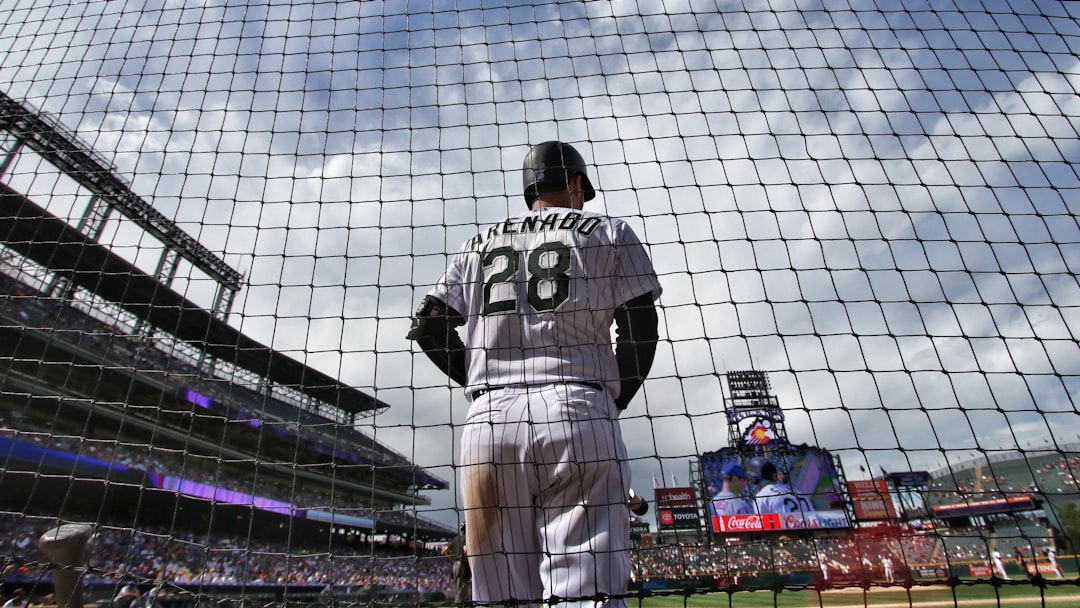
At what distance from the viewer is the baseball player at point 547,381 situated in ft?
4.75

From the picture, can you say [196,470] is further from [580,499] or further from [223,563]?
[580,499]

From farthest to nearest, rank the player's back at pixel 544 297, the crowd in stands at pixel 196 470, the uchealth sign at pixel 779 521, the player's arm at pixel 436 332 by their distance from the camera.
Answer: the uchealth sign at pixel 779 521 < the crowd in stands at pixel 196 470 < the player's arm at pixel 436 332 < the player's back at pixel 544 297

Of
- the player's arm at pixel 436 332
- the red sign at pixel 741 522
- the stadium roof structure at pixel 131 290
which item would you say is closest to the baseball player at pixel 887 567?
the red sign at pixel 741 522

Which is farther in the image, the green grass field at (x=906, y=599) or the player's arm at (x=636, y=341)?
the green grass field at (x=906, y=599)

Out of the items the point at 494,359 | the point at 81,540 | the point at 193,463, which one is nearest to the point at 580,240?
the point at 494,359

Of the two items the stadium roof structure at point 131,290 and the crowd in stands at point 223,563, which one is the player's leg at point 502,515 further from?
the stadium roof structure at point 131,290

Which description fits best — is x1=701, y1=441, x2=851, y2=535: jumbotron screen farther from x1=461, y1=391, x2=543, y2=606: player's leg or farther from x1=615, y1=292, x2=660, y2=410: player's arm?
x1=461, y1=391, x2=543, y2=606: player's leg

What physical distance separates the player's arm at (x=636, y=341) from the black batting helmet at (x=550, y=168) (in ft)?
1.78

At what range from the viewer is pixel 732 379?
30719mm

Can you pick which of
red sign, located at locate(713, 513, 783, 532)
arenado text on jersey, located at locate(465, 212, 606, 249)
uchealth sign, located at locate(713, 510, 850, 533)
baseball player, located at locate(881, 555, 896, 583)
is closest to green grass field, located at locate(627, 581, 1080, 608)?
baseball player, located at locate(881, 555, 896, 583)

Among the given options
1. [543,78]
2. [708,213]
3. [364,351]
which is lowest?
[364,351]

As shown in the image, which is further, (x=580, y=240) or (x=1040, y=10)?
(x=1040, y=10)

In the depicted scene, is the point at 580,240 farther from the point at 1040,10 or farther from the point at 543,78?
the point at 1040,10

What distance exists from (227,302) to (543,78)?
2382 centimetres
